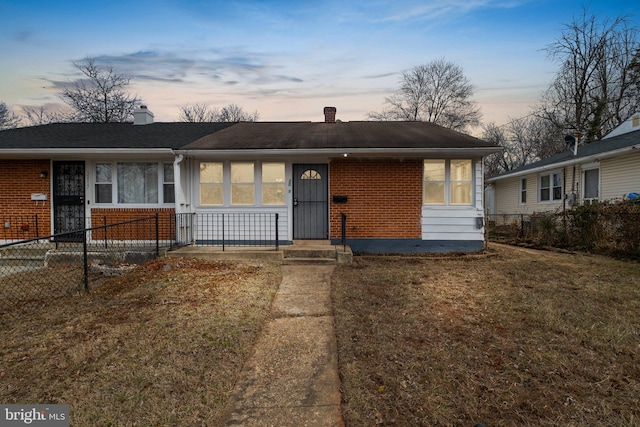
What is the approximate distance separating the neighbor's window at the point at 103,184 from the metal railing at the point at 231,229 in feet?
8.48

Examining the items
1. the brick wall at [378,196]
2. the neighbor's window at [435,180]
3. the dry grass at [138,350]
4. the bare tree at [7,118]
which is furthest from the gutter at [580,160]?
the bare tree at [7,118]

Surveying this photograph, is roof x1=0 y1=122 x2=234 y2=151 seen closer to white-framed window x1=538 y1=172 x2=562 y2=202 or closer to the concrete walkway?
the concrete walkway

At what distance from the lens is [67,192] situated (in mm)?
9125

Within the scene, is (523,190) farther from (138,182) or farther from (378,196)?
(138,182)

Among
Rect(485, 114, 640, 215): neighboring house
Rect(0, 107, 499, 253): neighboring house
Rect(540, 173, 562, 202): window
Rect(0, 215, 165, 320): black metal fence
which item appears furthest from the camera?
Rect(540, 173, 562, 202): window

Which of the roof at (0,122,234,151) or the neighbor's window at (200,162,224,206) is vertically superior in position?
the roof at (0,122,234,151)

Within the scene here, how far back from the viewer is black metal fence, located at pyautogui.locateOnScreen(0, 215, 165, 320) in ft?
17.8

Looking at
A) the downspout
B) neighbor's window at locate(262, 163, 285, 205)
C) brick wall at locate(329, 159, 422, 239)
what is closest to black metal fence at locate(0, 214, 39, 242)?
the downspout

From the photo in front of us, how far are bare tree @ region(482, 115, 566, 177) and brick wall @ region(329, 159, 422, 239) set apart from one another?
26895mm

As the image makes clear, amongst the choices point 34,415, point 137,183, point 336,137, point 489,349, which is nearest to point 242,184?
point 336,137

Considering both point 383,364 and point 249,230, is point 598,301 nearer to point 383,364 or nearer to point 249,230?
point 383,364

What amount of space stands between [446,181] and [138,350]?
779cm

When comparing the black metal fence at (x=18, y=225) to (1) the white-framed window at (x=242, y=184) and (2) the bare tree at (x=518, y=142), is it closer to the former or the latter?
(1) the white-framed window at (x=242, y=184)

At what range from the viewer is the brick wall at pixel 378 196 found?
854 cm
